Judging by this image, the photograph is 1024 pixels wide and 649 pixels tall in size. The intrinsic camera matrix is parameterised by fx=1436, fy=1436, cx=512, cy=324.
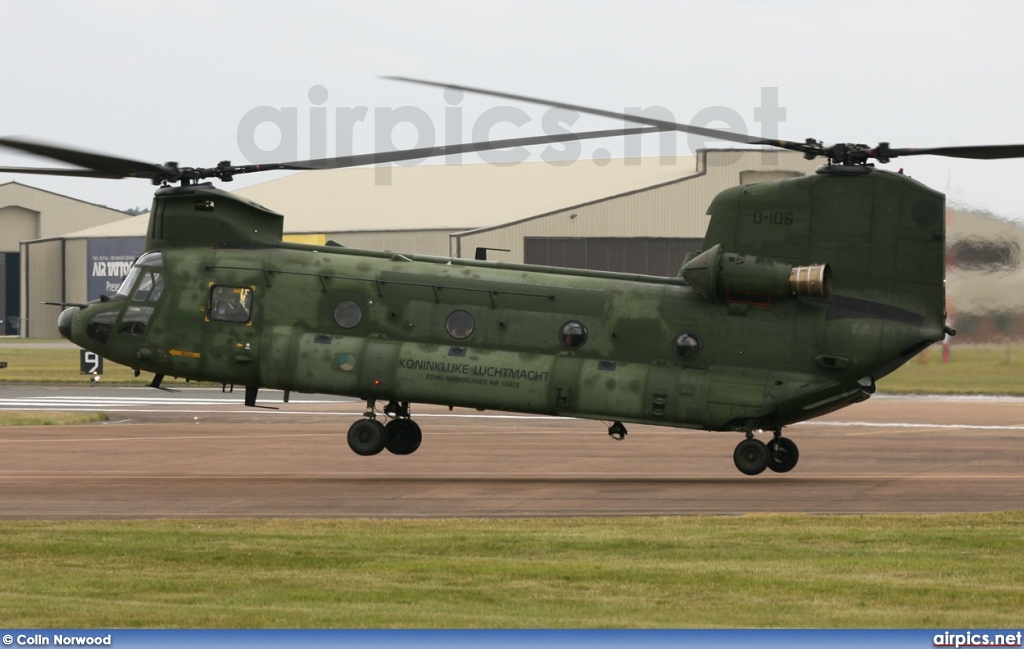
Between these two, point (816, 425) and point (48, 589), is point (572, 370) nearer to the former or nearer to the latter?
point (48, 589)

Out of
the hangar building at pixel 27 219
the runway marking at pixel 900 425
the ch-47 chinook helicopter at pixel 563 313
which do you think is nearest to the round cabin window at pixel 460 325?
the ch-47 chinook helicopter at pixel 563 313

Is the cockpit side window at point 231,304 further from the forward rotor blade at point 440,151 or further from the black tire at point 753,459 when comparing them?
the black tire at point 753,459

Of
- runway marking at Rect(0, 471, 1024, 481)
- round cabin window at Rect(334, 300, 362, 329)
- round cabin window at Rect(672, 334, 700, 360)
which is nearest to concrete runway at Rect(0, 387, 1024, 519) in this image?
runway marking at Rect(0, 471, 1024, 481)

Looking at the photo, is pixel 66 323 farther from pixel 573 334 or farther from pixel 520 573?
pixel 520 573

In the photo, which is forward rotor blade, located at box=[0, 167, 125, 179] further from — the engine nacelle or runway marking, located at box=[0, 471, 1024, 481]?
the engine nacelle

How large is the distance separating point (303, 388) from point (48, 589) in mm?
10322

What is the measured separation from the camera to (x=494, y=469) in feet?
80.4

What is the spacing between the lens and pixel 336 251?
2367 cm

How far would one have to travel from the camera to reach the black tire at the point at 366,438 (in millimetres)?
23328

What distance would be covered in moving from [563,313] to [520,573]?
8.92m

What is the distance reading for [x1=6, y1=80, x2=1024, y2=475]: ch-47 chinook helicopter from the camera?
21.5 meters

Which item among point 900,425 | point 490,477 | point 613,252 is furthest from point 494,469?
point 613,252

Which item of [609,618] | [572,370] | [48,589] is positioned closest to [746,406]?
[572,370]

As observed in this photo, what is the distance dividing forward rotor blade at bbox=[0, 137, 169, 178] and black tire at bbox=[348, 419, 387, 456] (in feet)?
17.2
